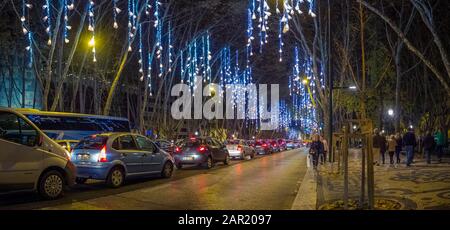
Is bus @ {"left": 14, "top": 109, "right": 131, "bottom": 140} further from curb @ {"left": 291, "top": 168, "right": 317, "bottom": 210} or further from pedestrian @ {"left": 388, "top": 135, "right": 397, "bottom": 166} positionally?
pedestrian @ {"left": 388, "top": 135, "right": 397, "bottom": 166}

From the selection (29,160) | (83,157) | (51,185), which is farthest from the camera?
(83,157)

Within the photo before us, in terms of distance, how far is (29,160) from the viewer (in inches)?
405

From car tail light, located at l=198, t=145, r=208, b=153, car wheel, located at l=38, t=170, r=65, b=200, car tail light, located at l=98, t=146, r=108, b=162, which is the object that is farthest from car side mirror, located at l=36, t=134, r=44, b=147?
car tail light, located at l=198, t=145, r=208, b=153

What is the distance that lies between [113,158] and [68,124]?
9.56 meters

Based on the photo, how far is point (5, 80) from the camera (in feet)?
107

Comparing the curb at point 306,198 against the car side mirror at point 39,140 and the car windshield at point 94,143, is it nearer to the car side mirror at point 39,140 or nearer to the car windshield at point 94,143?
the car windshield at point 94,143

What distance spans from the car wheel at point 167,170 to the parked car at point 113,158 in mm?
813

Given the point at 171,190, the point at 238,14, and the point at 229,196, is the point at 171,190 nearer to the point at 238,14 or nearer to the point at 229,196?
the point at 229,196


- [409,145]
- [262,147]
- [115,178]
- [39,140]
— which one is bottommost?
[115,178]

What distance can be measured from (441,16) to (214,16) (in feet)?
49.2

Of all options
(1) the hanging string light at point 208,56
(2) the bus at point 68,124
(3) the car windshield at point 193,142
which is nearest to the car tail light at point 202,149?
(3) the car windshield at point 193,142

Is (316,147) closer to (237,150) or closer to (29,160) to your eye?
(237,150)

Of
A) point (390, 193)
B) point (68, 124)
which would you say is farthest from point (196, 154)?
point (390, 193)

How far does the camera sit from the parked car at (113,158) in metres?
13.1
